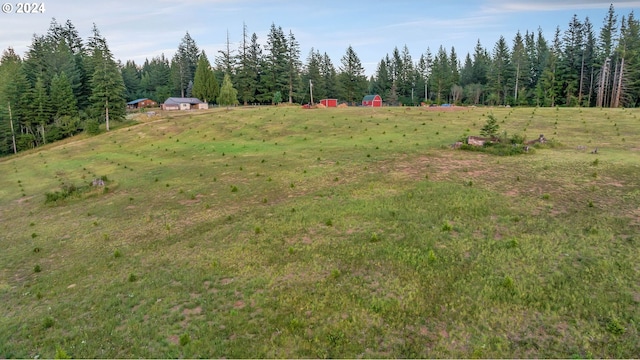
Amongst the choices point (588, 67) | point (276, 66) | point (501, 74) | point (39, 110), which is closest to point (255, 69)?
point (276, 66)

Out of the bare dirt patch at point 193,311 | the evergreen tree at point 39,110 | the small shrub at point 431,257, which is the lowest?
the bare dirt patch at point 193,311

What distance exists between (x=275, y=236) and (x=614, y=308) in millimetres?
11787

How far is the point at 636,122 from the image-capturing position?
125ft

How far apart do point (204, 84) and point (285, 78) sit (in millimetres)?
22723

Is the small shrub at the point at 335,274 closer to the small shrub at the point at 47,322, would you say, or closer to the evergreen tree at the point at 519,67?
the small shrub at the point at 47,322

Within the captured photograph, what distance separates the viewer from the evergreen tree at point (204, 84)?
9825 cm

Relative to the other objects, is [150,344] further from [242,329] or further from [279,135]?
[279,135]

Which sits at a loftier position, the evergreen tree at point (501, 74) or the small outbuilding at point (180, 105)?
the evergreen tree at point (501, 74)

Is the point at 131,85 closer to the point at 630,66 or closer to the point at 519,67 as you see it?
the point at 519,67

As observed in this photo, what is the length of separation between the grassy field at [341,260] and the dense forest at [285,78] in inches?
2189

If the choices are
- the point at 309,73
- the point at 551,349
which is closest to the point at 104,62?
the point at 309,73

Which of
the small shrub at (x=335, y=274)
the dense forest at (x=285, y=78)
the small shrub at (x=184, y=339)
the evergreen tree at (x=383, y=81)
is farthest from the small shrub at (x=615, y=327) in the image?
the evergreen tree at (x=383, y=81)

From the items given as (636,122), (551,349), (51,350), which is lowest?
(51,350)

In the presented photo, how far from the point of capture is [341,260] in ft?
43.2
